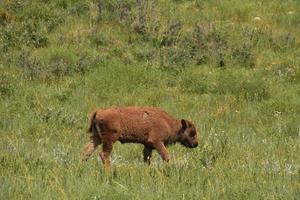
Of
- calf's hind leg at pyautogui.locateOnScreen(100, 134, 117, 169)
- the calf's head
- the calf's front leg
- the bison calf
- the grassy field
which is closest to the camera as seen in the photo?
the grassy field

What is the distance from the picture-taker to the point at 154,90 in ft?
44.5

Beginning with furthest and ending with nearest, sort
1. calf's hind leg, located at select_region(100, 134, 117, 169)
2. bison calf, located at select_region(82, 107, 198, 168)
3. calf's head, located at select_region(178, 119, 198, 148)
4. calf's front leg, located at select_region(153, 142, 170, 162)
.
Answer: calf's head, located at select_region(178, 119, 198, 148) < calf's front leg, located at select_region(153, 142, 170, 162) < bison calf, located at select_region(82, 107, 198, 168) < calf's hind leg, located at select_region(100, 134, 117, 169)

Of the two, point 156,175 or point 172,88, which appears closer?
point 156,175

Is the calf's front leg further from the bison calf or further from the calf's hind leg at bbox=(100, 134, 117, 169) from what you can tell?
the calf's hind leg at bbox=(100, 134, 117, 169)

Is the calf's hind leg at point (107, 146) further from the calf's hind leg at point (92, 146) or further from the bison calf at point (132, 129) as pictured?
the calf's hind leg at point (92, 146)

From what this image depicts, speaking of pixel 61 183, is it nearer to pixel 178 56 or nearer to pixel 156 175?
pixel 156 175

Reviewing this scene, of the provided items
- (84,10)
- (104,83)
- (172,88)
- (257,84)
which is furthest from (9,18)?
(257,84)

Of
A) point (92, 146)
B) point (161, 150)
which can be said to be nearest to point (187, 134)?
point (161, 150)

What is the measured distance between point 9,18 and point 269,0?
7.08m

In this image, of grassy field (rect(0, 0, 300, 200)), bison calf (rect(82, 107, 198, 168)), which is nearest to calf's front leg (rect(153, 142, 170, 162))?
bison calf (rect(82, 107, 198, 168))

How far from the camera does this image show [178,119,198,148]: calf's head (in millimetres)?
9461

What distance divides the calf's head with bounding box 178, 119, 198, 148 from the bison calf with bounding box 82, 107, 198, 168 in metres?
0.11

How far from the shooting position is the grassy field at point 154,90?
6.48m

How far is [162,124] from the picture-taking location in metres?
9.01
